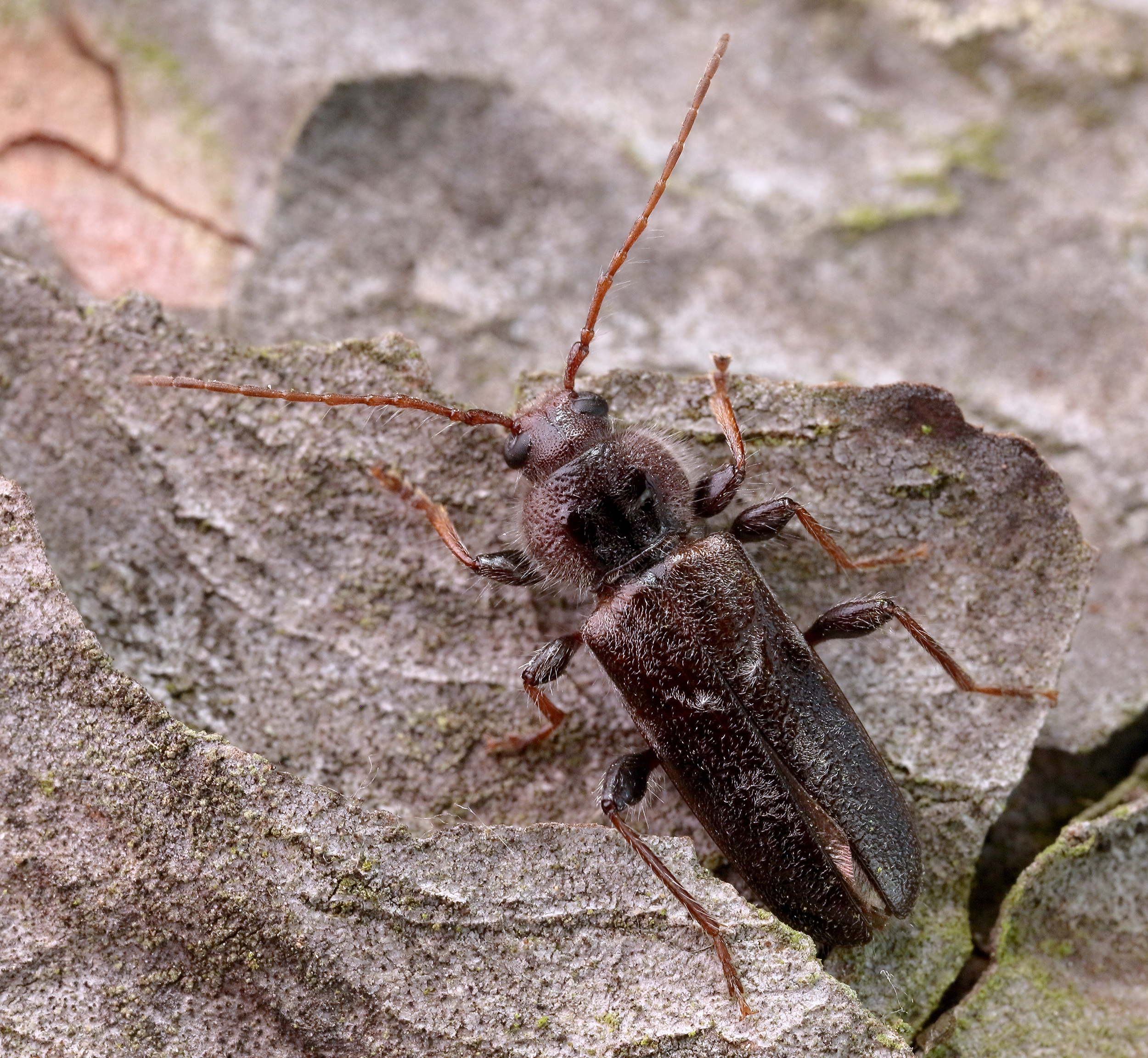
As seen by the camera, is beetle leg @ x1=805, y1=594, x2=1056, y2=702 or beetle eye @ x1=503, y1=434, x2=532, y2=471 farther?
beetle eye @ x1=503, y1=434, x2=532, y2=471

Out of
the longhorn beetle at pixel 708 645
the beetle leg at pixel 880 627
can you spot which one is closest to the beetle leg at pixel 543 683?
the longhorn beetle at pixel 708 645

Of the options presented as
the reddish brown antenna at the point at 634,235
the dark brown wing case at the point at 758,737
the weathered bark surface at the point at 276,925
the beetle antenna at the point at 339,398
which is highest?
the reddish brown antenna at the point at 634,235

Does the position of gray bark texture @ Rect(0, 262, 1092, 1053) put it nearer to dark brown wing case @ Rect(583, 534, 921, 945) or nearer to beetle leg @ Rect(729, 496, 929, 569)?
beetle leg @ Rect(729, 496, 929, 569)

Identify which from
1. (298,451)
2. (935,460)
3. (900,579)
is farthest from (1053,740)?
(298,451)

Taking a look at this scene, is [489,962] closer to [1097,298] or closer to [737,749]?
[737,749]

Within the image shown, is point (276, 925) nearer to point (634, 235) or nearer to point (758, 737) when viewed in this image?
point (758, 737)

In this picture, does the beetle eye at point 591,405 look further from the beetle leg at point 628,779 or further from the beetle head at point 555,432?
the beetle leg at point 628,779

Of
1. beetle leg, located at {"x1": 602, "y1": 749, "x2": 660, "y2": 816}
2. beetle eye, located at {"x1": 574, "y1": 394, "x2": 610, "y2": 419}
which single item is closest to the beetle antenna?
beetle eye, located at {"x1": 574, "y1": 394, "x2": 610, "y2": 419}
